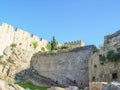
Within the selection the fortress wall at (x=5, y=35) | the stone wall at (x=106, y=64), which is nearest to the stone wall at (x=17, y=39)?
the fortress wall at (x=5, y=35)

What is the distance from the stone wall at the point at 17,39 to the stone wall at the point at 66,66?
4.11 m

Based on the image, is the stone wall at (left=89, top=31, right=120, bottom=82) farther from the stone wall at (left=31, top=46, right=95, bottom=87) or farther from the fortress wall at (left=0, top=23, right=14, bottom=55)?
the fortress wall at (left=0, top=23, right=14, bottom=55)

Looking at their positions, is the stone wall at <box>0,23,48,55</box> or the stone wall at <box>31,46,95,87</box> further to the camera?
the stone wall at <box>0,23,48,55</box>

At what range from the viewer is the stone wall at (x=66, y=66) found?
44156 mm

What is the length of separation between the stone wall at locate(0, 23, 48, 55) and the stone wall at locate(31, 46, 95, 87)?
4111 millimetres

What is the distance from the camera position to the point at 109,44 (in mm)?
40281

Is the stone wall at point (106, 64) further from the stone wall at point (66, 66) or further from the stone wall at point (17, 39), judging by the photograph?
the stone wall at point (17, 39)

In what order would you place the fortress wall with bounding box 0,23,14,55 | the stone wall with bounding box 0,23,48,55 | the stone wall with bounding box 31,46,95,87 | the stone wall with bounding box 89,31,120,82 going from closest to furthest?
the stone wall with bounding box 89,31,120,82, the stone wall with bounding box 31,46,95,87, the fortress wall with bounding box 0,23,14,55, the stone wall with bounding box 0,23,48,55

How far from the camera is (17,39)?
1986 inches

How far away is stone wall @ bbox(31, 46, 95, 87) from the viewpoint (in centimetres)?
4416

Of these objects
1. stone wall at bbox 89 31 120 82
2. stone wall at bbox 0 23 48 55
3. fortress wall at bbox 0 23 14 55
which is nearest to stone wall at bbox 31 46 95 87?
stone wall at bbox 89 31 120 82

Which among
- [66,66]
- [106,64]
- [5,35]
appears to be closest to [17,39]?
[5,35]

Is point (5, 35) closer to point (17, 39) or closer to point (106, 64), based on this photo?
point (17, 39)

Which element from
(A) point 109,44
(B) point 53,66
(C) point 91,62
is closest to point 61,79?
(B) point 53,66
